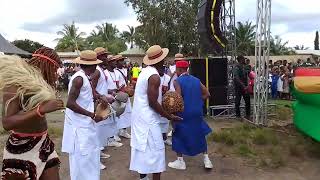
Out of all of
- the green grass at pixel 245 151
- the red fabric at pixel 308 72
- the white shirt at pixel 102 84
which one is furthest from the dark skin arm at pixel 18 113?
the red fabric at pixel 308 72

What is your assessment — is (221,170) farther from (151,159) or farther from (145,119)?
(145,119)

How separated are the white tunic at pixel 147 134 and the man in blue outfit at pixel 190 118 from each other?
1.33 metres

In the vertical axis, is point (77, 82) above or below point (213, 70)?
above

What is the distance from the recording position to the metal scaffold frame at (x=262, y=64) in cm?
1041

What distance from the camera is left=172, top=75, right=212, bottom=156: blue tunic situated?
6906 mm

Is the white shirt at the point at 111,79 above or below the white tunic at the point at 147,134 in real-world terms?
above

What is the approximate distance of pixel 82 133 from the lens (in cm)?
511

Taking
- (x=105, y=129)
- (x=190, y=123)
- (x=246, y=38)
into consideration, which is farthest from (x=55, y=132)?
(x=246, y=38)

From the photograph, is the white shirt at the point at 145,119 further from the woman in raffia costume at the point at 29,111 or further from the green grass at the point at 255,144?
the green grass at the point at 255,144

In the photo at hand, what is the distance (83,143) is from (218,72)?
26.5 ft

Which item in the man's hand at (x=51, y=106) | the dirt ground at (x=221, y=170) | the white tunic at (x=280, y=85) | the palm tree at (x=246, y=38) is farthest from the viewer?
the palm tree at (x=246, y=38)

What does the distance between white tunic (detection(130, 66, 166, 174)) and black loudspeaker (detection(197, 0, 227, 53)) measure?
23.0ft

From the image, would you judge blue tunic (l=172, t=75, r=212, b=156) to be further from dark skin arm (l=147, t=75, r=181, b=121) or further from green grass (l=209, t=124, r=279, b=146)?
green grass (l=209, t=124, r=279, b=146)

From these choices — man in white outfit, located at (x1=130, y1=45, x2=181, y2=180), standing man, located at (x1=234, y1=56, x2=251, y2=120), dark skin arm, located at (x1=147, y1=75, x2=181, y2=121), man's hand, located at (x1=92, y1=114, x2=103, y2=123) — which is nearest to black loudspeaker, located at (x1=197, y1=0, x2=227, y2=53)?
standing man, located at (x1=234, y1=56, x2=251, y2=120)
